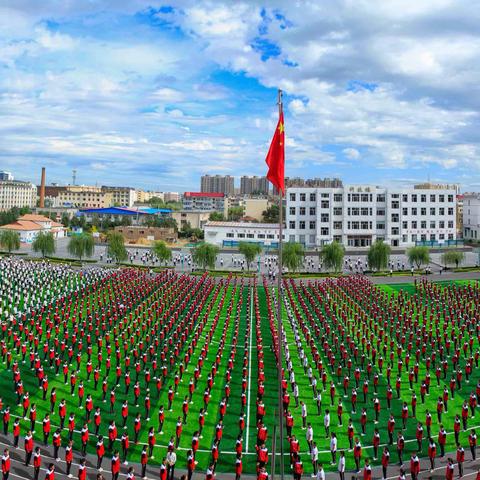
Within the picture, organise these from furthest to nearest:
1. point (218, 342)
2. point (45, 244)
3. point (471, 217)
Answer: point (471, 217), point (45, 244), point (218, 342)

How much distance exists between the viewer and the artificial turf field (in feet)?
40.8

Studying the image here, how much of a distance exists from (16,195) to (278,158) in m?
119

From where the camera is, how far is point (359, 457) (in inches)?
413

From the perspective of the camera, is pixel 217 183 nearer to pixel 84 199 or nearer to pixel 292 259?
pixel 84 199

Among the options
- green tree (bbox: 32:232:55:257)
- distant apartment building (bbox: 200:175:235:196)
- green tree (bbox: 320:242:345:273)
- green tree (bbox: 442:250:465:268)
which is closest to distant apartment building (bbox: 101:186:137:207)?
distant apartment building (bbox: 200:175:235:196)

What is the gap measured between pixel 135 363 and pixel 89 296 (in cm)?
1135

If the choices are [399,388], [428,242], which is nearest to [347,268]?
[428,242]

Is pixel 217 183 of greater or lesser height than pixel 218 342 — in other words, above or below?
above

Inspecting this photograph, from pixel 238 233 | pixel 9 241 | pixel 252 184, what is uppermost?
pixel 252 184

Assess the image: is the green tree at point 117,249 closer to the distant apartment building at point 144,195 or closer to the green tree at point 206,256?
the green tree at point 206,256

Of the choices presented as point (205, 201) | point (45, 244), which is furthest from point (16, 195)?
point (45, 244)

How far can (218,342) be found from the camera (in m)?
19.7

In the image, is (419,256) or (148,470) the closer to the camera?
(148,470)

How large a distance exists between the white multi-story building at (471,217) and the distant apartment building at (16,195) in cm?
8751
